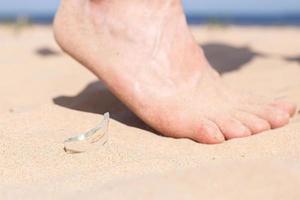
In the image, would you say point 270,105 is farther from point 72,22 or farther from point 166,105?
point 72,22

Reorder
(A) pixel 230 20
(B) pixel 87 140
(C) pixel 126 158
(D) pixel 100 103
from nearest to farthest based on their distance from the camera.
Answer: (C) pixel 126 158 → (B) pixel 87 140 → (D) pixel 100 103 → (A) pixel 230 20

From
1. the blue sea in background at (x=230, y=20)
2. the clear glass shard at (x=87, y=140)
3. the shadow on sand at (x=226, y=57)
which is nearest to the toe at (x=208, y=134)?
the clear glass shard at (x=87, y=140)

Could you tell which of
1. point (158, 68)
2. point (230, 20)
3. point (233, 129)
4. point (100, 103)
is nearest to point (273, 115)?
point (233, 129)

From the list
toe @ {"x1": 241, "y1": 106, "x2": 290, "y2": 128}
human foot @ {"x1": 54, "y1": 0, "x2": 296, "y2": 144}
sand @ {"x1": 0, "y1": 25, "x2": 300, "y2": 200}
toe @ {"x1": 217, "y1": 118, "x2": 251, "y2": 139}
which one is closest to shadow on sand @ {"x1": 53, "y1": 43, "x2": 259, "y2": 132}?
sand @ {"x1": 0, "y1": 25, "x2": 300, "y2": 200}

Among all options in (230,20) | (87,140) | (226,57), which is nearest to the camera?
(87,140)

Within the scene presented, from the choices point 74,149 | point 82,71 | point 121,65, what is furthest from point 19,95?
point 74,149

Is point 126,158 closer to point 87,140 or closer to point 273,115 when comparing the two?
point 87,140

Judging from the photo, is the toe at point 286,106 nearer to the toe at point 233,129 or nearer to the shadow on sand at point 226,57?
the toe at point 233,129

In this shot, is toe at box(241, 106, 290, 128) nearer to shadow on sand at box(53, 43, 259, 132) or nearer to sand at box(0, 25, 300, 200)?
sand at box(0, 25, 300, 200)

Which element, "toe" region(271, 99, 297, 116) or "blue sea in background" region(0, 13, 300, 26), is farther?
"blue sea in background" region(0, 13, 300, 26)
